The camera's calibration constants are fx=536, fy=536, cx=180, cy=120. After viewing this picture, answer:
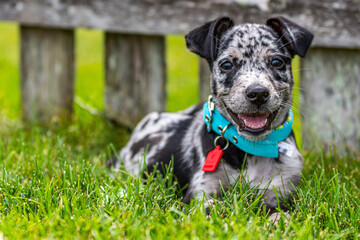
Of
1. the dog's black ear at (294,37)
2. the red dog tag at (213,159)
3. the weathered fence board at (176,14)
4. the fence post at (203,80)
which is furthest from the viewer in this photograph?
the fence post at (203,80)

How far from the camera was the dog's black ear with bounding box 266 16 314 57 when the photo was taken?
3910mm

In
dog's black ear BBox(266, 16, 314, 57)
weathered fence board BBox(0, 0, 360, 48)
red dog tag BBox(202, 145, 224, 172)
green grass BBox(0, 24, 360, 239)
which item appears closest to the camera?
green grass BBox(0, 24, 360, 239)

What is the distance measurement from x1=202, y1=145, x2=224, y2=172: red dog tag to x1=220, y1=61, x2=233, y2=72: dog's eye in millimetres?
562

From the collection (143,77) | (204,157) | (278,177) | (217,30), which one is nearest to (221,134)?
(204,157)

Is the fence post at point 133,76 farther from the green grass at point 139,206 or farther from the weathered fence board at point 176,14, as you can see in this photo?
the green grass at point 139,206

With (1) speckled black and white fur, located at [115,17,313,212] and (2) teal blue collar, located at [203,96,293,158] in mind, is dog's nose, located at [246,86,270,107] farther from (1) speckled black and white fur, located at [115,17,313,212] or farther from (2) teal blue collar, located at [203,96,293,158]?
(2) teal blue collar, located at [203,96,293,158]

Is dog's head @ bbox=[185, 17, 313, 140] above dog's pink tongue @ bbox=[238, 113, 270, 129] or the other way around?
above

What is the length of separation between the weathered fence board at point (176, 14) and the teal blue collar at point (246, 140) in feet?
5.08

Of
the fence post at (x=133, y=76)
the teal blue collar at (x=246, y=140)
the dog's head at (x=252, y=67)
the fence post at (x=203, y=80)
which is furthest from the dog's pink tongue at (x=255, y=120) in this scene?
the fence post at (x=133, y=76)

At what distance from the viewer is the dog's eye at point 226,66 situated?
387 cm

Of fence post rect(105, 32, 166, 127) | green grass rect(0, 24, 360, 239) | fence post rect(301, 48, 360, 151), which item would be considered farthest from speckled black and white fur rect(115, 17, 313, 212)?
fence post rect(105, 32, 166, 127)

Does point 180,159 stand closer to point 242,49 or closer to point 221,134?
point 221,134

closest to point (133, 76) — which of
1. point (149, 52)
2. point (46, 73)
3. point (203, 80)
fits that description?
point (149, 52)

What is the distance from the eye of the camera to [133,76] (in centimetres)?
596
